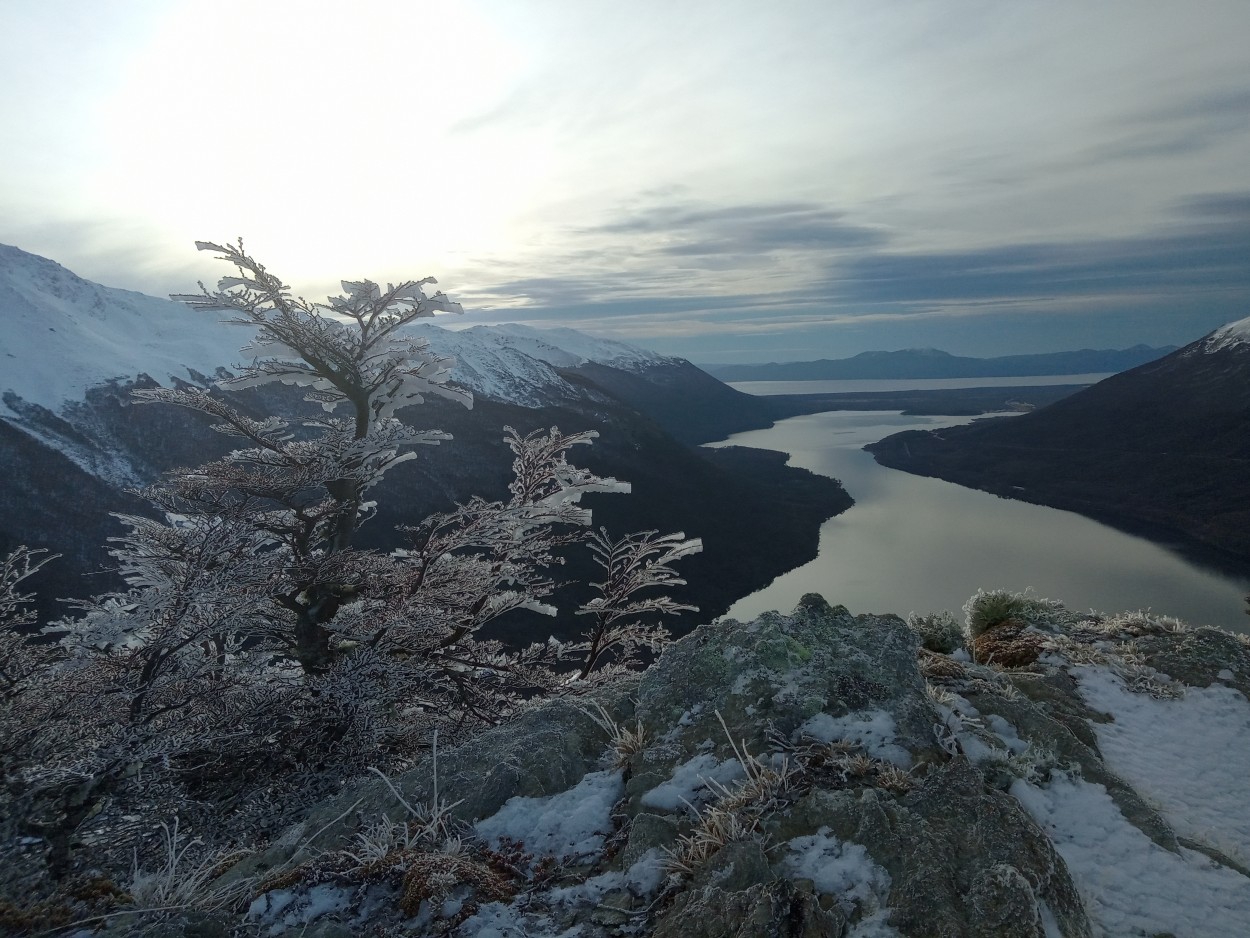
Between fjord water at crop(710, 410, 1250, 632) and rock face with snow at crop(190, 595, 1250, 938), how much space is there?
4046 cm

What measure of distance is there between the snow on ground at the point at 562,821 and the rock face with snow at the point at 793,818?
1 cm

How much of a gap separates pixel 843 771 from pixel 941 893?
0.83 m

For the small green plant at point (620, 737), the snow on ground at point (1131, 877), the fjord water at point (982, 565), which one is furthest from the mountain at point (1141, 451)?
the small green plant at point (620, 737)

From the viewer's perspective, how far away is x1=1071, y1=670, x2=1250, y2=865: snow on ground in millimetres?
4090

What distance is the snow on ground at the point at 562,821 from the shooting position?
3.31 meters

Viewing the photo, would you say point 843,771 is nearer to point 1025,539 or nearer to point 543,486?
point 543,486

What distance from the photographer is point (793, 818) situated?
2928mm

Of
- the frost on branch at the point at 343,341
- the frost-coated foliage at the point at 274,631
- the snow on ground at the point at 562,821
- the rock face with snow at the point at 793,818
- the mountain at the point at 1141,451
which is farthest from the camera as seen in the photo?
the mountain at the point at 1141,451

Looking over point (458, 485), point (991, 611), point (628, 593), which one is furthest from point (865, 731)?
point (458, 485)

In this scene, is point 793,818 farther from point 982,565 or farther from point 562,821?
point 982,565

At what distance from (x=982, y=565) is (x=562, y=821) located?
77328 mm

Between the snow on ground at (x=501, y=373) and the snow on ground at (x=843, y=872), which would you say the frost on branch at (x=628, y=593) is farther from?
the snow on ground at (x=501, y=373)

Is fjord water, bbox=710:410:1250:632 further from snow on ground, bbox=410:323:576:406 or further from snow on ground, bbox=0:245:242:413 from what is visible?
snow on ground, bbox=410:323:576:406

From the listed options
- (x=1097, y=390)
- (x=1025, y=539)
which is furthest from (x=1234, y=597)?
(x=1097, y=390)
